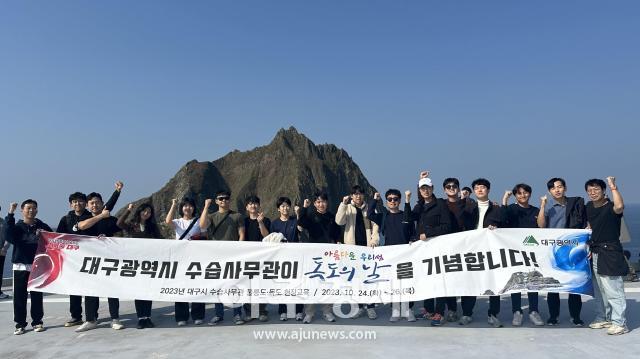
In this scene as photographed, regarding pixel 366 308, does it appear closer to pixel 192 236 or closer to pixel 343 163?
pixel 192 236

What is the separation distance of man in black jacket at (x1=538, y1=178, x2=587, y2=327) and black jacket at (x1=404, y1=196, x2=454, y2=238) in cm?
137

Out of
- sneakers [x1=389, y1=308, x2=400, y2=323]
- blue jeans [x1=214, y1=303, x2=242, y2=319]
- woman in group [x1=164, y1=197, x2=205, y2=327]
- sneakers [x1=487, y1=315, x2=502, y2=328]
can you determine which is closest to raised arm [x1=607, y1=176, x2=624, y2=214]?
sneakers [x1=487, y1=315, x2=502, y2=328]

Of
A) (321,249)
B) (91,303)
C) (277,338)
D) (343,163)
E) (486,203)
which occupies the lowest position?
(277,338)

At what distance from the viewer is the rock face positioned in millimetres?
121688

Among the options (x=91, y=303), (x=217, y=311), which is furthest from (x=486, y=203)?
(x=91, y=303)

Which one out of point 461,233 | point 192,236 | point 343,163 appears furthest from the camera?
point 343,163

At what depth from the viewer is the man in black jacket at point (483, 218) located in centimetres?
558

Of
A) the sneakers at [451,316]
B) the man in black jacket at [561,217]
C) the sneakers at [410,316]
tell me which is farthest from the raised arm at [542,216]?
the sneakers at [410,316]

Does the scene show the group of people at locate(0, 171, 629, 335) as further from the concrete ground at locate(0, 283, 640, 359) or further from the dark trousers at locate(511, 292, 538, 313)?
the concrete ground at locate(0, 283, 640, 359)

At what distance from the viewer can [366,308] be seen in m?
6.24

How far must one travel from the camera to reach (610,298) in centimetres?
516

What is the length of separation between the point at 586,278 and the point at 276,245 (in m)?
4.28

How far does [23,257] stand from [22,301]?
2.03ft

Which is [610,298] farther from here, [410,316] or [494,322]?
[410,316]
